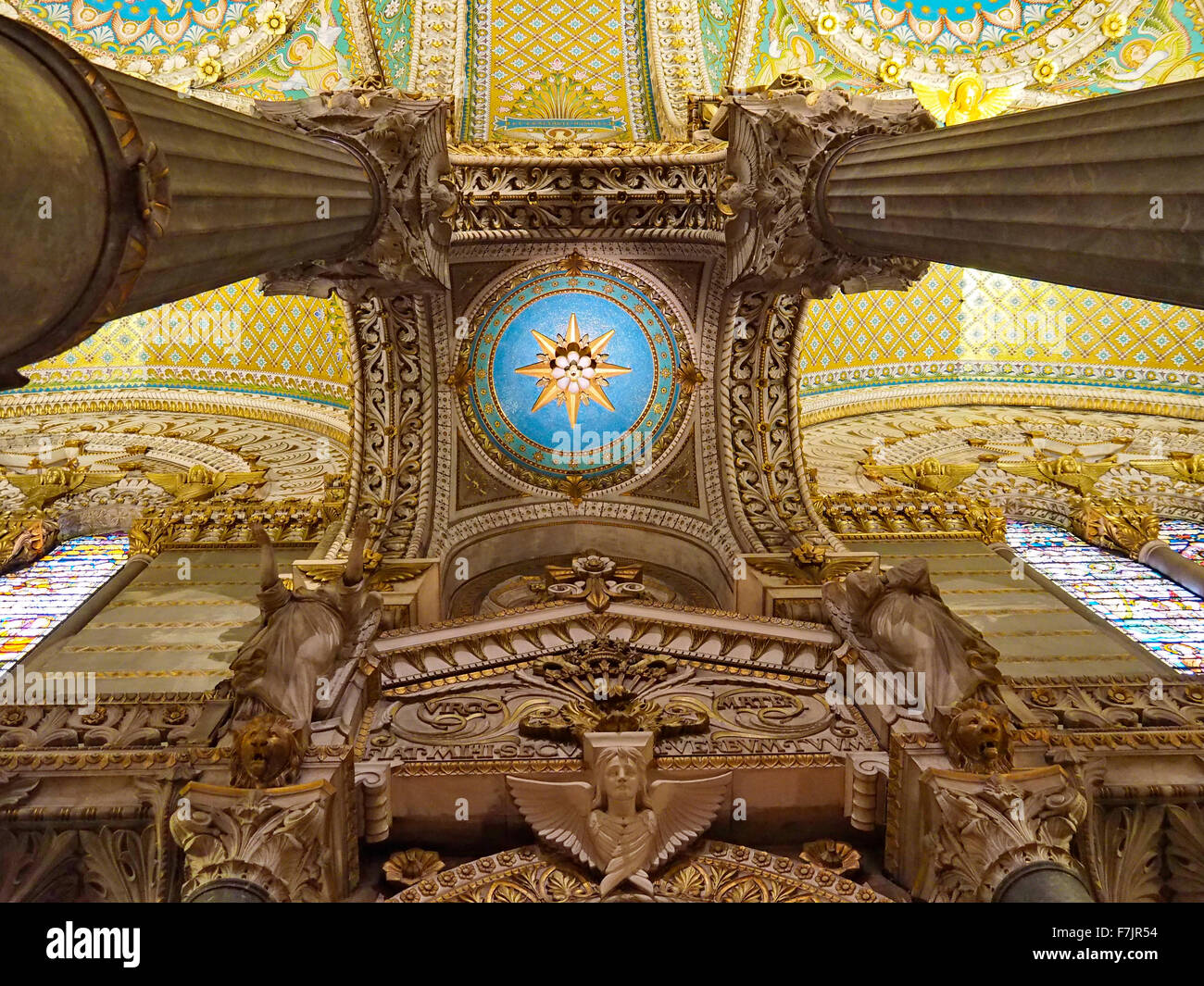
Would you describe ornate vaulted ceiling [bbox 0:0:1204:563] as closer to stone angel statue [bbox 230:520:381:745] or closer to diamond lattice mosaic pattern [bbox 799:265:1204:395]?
diamond lattice mosaic pattern [bbox 799:265:1204:395]

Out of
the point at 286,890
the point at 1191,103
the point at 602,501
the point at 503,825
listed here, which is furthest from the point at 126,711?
the point at 1191,103

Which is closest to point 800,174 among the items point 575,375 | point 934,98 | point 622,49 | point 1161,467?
point 575,375

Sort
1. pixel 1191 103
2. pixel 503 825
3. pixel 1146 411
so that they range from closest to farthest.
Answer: pixel 1191 103, pixel 503 825, pixel 1146 411

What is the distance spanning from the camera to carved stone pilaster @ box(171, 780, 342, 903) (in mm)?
4723

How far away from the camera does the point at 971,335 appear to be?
53.8 ft

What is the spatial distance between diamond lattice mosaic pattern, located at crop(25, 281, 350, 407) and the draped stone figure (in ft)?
34.4

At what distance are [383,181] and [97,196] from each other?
384cm

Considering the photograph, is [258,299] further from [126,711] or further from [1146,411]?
[1146,411]

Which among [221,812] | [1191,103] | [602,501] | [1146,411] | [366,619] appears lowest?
[221,812]

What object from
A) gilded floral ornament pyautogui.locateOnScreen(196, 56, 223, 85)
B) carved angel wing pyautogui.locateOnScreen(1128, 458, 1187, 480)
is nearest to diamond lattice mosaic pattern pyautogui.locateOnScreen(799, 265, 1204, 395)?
carved angel wing pyautogui.locateOnScreen(1128, 458, 1187, 480)

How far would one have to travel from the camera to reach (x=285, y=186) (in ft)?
16.7

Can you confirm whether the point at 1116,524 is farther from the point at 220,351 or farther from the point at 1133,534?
the point at 220,351

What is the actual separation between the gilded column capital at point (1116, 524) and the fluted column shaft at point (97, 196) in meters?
9.75

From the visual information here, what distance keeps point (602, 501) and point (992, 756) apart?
19.0 ft
